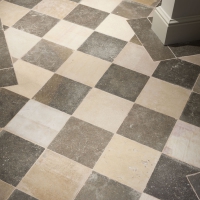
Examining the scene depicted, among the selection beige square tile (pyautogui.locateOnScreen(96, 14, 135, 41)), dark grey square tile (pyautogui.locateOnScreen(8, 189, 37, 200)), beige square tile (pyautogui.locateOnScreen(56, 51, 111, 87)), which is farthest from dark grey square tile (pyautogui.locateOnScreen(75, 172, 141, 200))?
beige square tile (pyautogui.locateOnScreen(96, 14, 135, 41))

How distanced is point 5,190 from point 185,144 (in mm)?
1027

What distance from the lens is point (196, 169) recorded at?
1.75m

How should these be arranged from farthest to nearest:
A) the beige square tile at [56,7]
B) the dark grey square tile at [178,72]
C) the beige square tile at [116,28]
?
the beige square tile at [56,7]
the beige square tile at [116,28]
the dark grey square tile at [178,72]

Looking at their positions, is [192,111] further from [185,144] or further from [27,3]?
[27,3]

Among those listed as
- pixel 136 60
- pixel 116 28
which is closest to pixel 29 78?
pixel 136 60

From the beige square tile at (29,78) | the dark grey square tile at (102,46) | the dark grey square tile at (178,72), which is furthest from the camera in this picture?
the dark grey square tile at (102,46)

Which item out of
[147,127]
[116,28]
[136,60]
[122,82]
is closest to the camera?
[147,127]

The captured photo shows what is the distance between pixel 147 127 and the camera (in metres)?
1.94

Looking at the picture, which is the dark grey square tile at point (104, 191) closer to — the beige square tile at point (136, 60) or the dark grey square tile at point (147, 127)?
the dark grey square tile at point (147, 127)

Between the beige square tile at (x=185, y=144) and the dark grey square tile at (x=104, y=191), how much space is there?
0.34 meters

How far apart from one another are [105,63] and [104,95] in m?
0.33

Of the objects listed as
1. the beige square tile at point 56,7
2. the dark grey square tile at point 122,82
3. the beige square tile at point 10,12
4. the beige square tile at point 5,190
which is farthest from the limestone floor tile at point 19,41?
the beige square tile at point 5,190

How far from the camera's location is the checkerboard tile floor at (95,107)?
1.69 m

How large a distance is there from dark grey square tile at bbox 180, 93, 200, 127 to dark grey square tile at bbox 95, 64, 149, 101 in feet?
1.08
